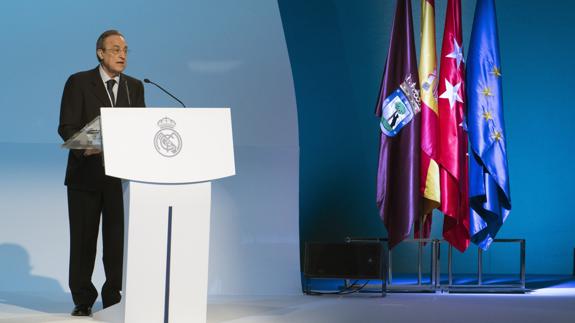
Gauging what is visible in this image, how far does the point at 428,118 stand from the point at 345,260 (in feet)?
3.49

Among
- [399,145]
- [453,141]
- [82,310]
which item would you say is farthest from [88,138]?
[453,141]

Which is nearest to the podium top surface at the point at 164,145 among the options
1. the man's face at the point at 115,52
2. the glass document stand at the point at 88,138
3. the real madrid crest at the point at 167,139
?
the real madrid crest at the point at 167,139

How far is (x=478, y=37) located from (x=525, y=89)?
153cm

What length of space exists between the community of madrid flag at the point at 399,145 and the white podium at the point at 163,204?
2152mm

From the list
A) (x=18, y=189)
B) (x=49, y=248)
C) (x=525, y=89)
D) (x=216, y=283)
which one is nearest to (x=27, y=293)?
(x=49, y=248)

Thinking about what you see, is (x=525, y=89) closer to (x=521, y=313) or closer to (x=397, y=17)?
(x=397, y=17)

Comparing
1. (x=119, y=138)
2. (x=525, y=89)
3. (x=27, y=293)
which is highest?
(x=525, y=89)

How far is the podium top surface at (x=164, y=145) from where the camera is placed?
357 cm

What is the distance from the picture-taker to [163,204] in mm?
3633

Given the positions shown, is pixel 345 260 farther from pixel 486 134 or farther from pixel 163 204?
pixel 163 204

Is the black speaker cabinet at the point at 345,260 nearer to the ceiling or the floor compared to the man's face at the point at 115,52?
nearer to the floor

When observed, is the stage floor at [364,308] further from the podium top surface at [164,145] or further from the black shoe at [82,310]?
the podium top surface at [164,145]

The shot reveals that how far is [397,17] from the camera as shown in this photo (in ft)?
19.0

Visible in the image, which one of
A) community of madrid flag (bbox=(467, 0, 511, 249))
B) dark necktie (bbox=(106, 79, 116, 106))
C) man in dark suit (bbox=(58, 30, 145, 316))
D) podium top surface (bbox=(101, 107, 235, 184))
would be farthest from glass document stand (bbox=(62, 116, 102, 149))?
community of madrid flag (bbox=(467, 0, 511, 249))
